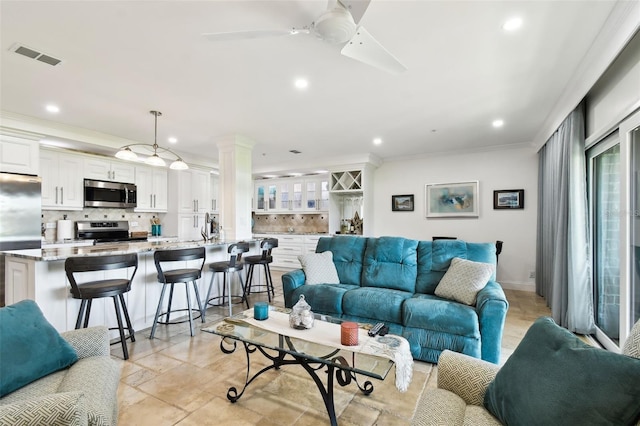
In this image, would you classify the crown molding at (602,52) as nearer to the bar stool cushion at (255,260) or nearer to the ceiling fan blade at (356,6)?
the ceiling fan blade at (356,6)

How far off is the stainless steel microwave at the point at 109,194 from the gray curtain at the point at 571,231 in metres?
6.81

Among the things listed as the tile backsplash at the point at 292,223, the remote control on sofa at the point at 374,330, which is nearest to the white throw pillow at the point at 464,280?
the remote control on sofa at the point at 374,330

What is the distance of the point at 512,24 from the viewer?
2115 mm

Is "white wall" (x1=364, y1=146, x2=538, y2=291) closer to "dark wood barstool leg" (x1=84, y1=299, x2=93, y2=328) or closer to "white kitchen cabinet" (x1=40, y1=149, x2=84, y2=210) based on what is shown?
"dark wood barstool leg" (x1=84, y1=299, x2=93, y2=328)

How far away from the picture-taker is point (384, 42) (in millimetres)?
2363

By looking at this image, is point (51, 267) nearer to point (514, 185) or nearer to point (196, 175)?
point (196, 175)

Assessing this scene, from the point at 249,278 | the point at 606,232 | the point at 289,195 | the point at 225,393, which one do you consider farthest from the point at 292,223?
the point at 606,232

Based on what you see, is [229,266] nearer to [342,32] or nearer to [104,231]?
[342,32]

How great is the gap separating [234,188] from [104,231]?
2792 millimetres

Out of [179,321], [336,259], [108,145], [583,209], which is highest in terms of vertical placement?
[108,145]

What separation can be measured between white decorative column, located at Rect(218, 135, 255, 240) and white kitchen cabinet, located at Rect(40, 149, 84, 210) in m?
2.49

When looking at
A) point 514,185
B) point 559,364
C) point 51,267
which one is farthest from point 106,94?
point 514,185

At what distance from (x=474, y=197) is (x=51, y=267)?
246 inches

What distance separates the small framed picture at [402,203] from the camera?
6.43 m
